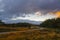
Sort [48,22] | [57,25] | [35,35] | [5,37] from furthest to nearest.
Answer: [48,22], [57,25], [35,35], [5,37]

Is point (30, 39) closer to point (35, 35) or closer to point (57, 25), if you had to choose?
point (35, 35)

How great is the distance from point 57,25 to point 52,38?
5.25 m

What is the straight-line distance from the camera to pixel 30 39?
30.9 feet

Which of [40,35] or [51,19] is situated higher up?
[51,19]

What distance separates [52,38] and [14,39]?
2.93 m

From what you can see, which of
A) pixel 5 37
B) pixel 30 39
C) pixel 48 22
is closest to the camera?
pixel 5 37

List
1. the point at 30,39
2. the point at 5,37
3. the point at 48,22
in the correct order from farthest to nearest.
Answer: the point at 48,22 < the point at 30,39 < the point at 5,37

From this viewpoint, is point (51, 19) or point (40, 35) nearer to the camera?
point (40, 35)

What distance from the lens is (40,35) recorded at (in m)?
10.2

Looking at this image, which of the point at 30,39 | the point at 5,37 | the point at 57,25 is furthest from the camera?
→ the point at 57,25

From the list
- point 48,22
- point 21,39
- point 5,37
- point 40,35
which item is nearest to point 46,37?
point 40,35

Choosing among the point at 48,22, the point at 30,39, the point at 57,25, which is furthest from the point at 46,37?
the point at 48,22

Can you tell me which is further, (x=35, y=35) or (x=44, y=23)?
(x=44, y=23)

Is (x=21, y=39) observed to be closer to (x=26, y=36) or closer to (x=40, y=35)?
(x=26, y=36)
